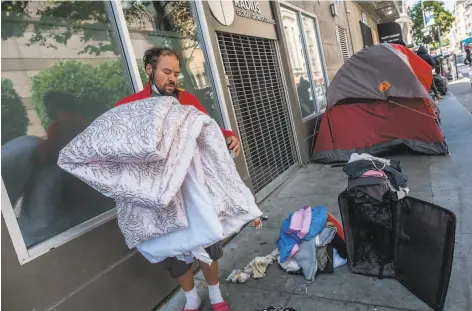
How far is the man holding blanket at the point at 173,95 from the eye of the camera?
87.7 inches

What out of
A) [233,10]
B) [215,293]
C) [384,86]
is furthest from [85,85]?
[384,86]

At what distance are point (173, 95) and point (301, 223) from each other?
4.99 feet

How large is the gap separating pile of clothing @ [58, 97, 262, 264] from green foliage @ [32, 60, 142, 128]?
35.5 inches

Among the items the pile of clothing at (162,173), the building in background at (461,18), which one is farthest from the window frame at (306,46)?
the building in background at (461,18)

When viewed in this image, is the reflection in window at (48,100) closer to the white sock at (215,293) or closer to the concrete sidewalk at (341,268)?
the white sock at (215,293)

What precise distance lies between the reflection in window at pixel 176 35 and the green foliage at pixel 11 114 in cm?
119

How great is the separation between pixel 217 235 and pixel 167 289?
1321mm

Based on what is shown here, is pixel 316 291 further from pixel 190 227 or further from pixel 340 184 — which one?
pixel 340 184

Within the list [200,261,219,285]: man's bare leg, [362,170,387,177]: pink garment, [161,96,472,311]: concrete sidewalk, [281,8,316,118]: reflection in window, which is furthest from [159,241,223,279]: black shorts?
[281,8,316,118]: reflection in window

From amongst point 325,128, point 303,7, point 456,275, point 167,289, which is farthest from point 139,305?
point 303,7

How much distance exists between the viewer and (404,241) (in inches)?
98.7

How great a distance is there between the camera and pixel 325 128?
21.0 ft

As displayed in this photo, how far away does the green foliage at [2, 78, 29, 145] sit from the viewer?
7.42 feet

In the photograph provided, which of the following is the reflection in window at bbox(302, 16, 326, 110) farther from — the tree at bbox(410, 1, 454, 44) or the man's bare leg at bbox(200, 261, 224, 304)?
the tree at bbox(410, 1, 454, 44)
